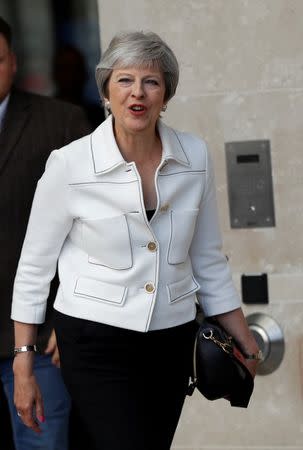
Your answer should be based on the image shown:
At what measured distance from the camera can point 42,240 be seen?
3203mm

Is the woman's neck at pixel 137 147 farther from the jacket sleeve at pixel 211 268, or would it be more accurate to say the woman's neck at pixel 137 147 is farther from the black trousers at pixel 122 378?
the black trousers at pixel 122 378

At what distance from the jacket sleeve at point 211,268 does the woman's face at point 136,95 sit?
1.17 feet

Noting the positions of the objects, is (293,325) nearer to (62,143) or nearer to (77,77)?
(62,143)

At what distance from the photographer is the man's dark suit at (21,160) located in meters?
3.80

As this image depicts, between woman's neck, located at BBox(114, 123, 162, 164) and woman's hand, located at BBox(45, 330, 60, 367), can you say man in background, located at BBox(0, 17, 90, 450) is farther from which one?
woman's neck, located at BBox(114, 123, 162, 164)

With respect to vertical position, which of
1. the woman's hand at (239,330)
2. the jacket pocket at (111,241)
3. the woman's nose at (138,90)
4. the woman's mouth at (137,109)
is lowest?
the woman's hand at (239,330)

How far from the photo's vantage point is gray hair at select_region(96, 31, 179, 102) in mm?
3064

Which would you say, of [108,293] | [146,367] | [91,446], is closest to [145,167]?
[108,293]

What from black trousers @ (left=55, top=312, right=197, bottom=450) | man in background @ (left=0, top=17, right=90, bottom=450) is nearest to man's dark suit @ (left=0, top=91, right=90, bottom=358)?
man in background @ (left=0, top=17, right=90, bottom=450)

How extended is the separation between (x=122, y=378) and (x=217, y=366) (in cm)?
28

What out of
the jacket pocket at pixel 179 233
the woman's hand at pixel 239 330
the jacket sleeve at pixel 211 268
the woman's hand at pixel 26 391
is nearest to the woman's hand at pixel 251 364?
the woman's hand at pixel 239 330

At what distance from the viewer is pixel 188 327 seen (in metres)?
3.21

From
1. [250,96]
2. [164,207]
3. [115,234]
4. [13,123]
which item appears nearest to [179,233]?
[164,207]

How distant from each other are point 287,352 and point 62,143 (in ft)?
4.58
